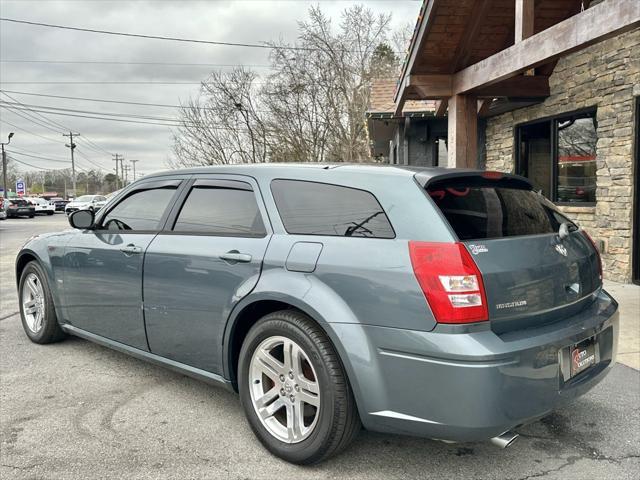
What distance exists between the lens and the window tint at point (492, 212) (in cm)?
263

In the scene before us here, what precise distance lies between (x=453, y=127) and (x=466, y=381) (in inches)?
260

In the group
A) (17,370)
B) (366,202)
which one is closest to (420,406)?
(366,202)

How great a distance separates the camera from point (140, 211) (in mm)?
3986

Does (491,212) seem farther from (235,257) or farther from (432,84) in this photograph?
(432,84)

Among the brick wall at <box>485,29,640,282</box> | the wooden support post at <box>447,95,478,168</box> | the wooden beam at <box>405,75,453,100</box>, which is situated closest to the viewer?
the brick wall at <box>485,29,640,282</box>

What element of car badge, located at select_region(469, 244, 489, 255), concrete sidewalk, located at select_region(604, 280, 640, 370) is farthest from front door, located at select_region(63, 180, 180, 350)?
concrete sidewalk, located at select_region(604, 280, 640, 370)

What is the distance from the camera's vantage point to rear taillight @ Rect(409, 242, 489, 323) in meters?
2.35

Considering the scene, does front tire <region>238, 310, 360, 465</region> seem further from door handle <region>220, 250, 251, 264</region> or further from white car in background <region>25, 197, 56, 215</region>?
white car in background <region>25, 197, 56, 215</region>

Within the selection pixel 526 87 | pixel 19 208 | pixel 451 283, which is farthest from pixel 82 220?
pixel 19 208

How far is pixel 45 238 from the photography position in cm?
479

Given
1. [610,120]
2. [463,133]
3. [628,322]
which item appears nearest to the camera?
[628,322]

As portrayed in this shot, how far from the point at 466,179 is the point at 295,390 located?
A: 4.64 feet

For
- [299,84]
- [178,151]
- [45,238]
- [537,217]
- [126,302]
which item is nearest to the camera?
[537,217]

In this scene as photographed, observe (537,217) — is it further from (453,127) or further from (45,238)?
(453,127)
